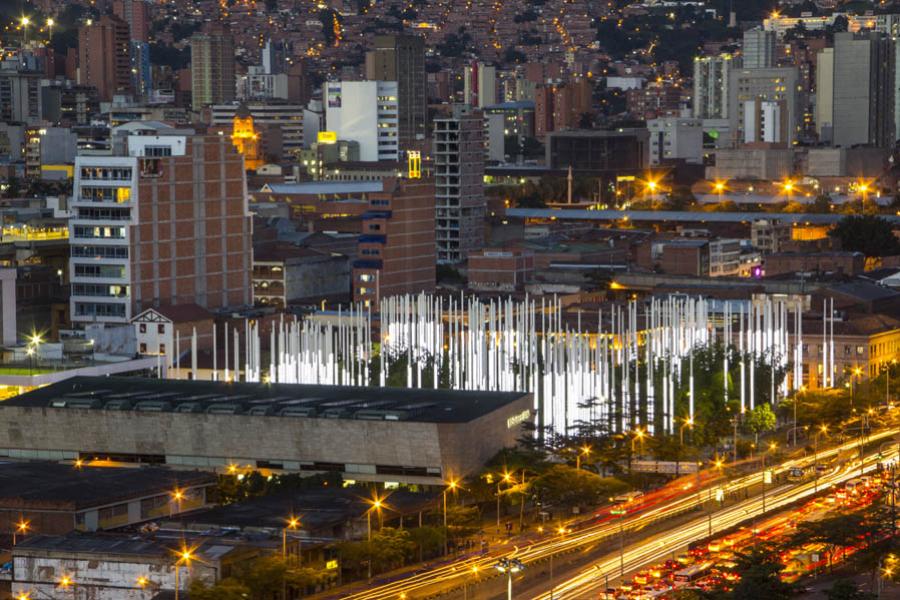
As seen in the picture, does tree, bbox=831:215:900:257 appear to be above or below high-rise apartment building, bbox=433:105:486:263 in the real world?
below

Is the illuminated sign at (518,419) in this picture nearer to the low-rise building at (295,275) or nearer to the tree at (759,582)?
the tree at (759,582)

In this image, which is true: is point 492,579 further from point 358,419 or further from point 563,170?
point 563,170

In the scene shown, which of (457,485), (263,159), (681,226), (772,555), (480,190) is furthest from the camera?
(263,159)

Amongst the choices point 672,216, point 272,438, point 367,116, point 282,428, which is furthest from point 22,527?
point 367,116

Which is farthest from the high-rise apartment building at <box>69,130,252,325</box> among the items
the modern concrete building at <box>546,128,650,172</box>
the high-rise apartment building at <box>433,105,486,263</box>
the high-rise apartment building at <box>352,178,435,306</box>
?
the modern concrete building at <box>546,128,650,172</box>

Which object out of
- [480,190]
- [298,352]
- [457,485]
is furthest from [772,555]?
[480,190]

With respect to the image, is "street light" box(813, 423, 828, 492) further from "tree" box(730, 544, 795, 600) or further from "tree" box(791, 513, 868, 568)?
"tree" box(730, 544, 795, 600)
